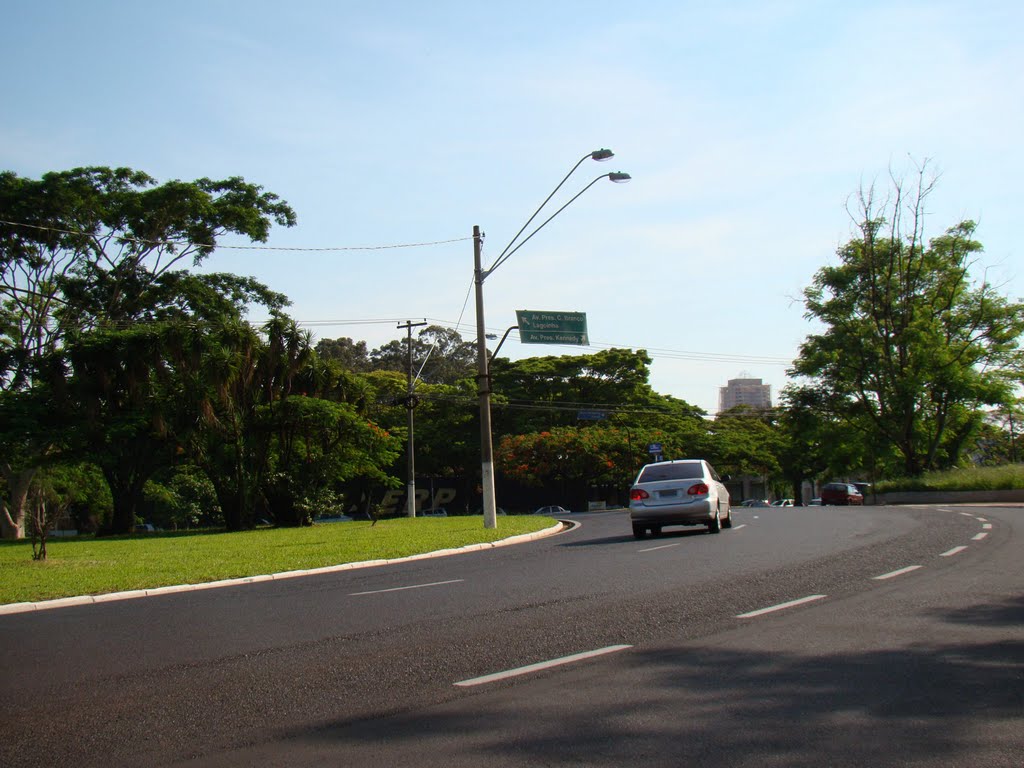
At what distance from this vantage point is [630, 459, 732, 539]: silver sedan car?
840 inches

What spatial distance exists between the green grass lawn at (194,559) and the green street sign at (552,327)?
5.30 m

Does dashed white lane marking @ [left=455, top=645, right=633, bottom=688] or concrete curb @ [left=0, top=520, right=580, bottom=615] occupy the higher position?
dashed white lane marking @ [left=455, top=645, right=633, bottom=688]

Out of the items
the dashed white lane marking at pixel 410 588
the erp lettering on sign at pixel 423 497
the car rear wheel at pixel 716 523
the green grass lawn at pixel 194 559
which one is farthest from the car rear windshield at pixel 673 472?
the erp lettering on sign at pixel 423 497

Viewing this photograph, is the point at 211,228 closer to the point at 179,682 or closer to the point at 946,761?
the point at 179,682

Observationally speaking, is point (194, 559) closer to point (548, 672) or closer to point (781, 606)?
point (781, 606)

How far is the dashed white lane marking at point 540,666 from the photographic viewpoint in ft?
22.7

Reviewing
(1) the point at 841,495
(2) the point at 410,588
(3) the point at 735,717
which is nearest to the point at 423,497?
(1) the point at 841,495

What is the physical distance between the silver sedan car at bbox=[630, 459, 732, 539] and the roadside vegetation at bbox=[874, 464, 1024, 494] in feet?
83.4

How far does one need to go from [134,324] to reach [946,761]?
37486 mm

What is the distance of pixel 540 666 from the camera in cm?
730

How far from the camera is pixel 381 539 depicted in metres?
24.0

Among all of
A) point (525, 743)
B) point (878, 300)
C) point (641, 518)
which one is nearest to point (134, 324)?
point (641, 518)

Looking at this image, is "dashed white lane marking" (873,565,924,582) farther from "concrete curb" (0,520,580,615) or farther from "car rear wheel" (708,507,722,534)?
"concrete curb" (0,520,580,615)

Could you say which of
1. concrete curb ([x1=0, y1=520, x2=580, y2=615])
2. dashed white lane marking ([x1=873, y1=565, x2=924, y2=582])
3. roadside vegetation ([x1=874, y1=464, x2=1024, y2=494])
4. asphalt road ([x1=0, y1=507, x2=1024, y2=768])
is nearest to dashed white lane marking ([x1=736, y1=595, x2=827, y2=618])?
asphalt road ([x1=0, y1=507, x2=1024, y2=768])
